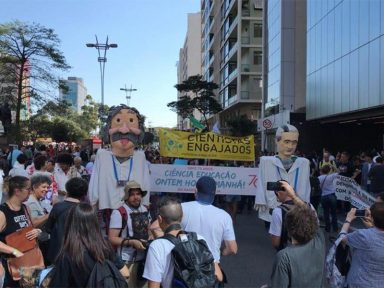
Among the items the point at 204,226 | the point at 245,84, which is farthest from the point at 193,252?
the point at 245,84

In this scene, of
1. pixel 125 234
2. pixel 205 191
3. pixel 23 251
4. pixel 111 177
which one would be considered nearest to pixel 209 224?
pixel 205 191

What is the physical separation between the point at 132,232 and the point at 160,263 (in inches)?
49.7

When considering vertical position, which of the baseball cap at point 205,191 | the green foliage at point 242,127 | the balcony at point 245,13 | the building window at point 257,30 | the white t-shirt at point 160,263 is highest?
the balcony at point 245,13

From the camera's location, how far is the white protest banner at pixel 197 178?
34.6ft

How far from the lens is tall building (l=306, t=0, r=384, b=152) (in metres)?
19.7

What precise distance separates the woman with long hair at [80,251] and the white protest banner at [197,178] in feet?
24.3

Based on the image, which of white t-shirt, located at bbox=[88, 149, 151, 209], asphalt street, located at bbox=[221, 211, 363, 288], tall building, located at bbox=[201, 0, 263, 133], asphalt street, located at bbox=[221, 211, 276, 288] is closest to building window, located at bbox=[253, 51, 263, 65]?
tall building, located at bbox=[201, 0, 263, 133]

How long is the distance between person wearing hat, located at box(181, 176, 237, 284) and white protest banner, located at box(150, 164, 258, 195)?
6142 mm

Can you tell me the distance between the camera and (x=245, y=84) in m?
53.0

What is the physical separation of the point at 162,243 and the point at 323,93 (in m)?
24.5

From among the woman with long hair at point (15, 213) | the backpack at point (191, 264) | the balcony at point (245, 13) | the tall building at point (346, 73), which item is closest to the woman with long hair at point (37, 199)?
the woman with long hair at point (15, 213)

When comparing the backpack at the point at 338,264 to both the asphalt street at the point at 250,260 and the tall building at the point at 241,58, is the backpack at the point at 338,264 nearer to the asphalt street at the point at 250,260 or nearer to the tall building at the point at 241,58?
the asphalt street at the point at 250,260

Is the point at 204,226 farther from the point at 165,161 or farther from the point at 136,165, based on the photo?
the point at 165,161

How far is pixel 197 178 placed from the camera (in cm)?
1060
